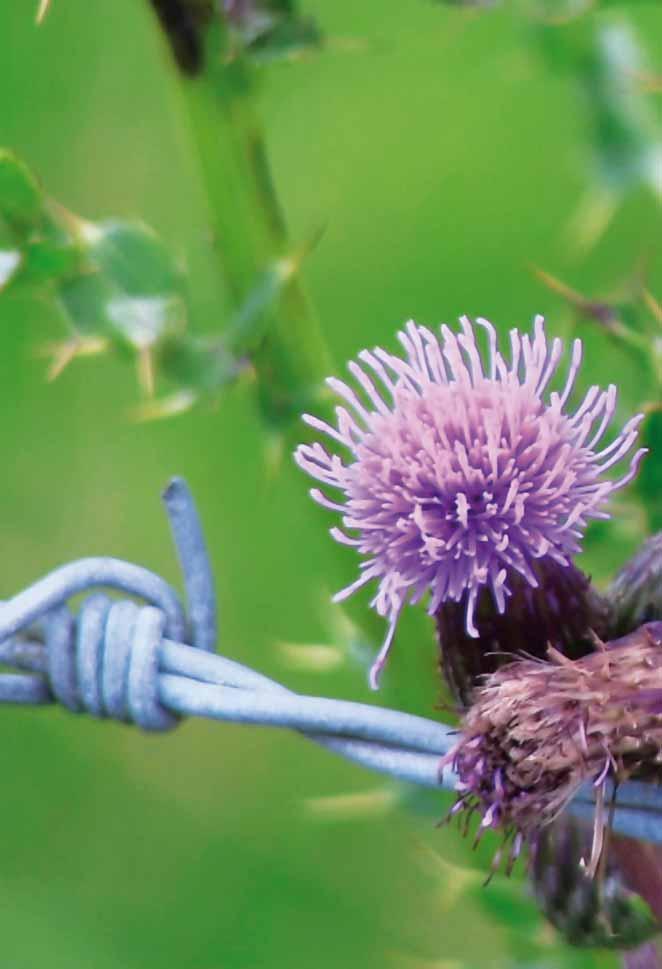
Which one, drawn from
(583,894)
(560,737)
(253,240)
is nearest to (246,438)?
(253,240)

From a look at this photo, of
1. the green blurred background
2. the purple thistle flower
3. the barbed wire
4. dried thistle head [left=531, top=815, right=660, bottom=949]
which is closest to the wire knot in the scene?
the barbed wire

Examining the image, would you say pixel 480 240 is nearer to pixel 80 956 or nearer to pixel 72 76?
pixel 72 76

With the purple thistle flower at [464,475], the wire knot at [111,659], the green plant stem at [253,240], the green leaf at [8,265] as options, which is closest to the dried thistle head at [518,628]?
the purple thistle flower at [464,475]

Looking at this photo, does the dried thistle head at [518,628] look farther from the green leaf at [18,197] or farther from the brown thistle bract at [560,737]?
the green leaf at [18,197]

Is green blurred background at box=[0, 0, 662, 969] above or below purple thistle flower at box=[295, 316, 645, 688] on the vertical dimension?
below

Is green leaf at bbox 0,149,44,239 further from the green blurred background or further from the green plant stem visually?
the green blurred background

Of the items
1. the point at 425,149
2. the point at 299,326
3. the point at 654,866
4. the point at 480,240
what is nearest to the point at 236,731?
the point at 480,240
